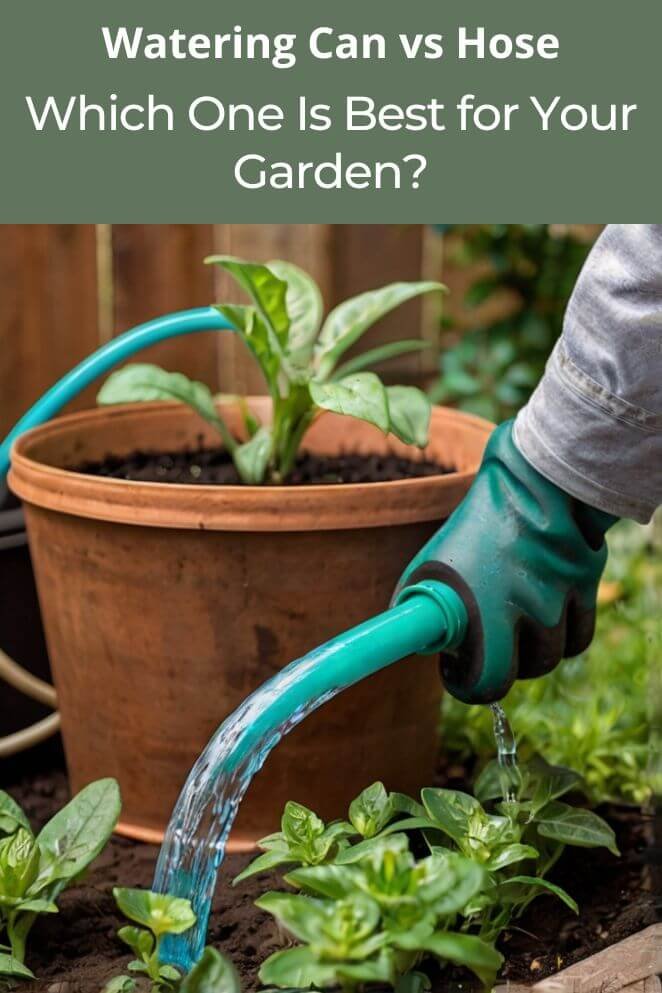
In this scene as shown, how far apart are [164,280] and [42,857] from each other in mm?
1598

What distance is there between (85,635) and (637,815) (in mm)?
735

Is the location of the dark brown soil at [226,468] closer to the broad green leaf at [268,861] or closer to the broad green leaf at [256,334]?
the broad green leaf at [256,334]

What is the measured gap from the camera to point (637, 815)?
5.19ft

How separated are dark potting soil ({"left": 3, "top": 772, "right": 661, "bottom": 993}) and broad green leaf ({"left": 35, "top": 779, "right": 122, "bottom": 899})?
0.09 metres

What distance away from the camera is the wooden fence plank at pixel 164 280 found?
8.30ft

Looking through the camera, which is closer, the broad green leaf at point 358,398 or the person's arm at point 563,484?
the person's arm at point 563,484

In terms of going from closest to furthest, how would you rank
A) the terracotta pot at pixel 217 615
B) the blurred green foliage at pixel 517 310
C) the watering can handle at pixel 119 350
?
the terracotta pot at pixel 217 615, the watering can handle at pixel 119 350, the blurred green foliage at pixel 517 310

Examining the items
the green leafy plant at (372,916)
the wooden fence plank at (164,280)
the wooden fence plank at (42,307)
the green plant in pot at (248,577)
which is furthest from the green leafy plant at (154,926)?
the wooden fence plank at (164,280)

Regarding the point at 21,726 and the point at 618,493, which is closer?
the point at 618,493

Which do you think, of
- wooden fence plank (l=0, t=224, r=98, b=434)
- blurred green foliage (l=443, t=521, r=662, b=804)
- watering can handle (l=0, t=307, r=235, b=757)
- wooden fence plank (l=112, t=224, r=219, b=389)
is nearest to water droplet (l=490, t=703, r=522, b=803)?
blurred green foliage (l=443, t=521, r=662, b=804)

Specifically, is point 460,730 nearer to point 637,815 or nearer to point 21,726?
point 637,815

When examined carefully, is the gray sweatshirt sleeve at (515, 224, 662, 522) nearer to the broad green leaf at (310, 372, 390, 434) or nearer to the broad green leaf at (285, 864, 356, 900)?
the broad green leaf at (310, 372, 390, 434)

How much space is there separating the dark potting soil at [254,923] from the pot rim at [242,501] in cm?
40
